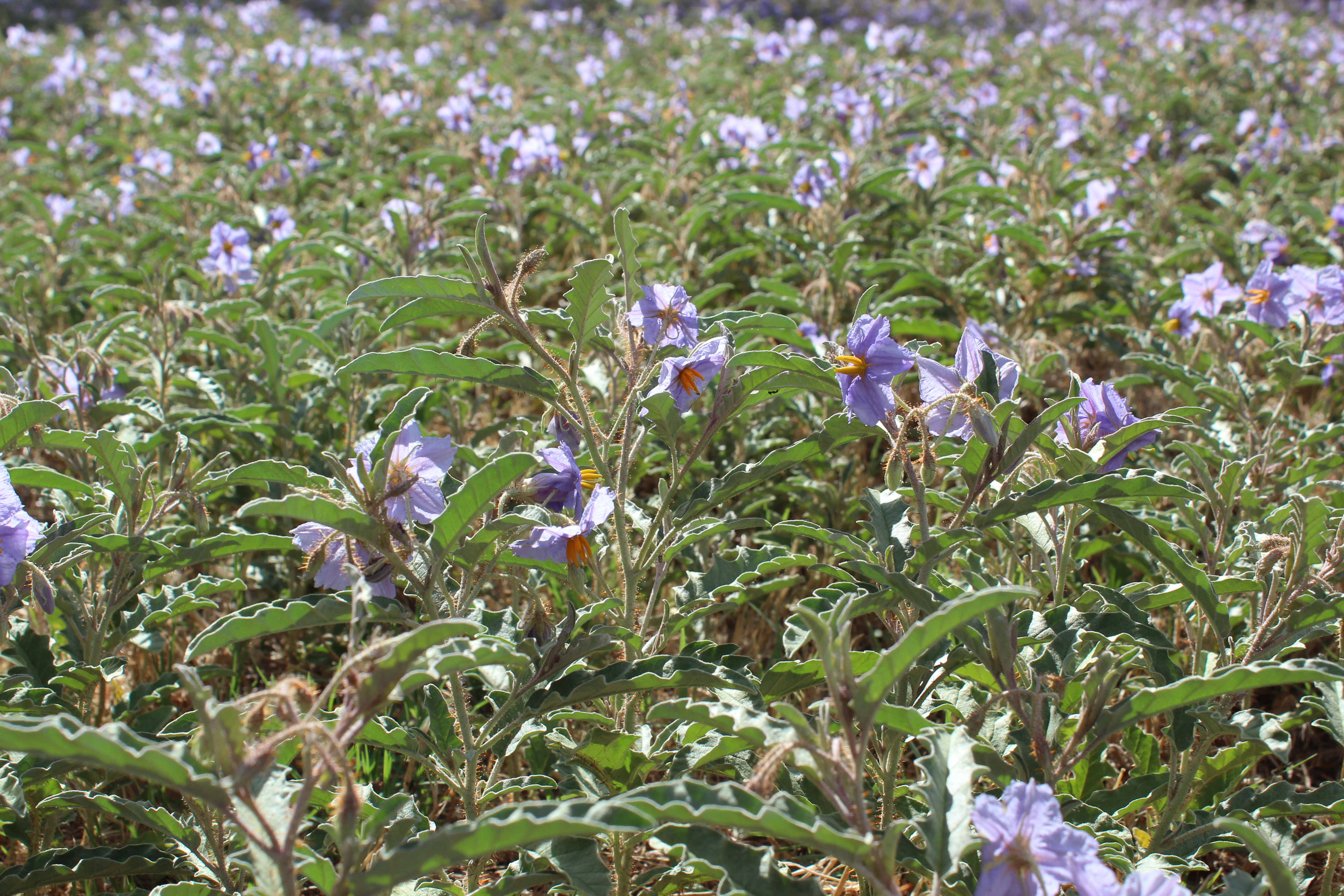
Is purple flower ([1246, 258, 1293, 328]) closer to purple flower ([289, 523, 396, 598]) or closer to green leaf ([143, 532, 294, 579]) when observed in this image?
purple flower ([289, 523, 396, 598])

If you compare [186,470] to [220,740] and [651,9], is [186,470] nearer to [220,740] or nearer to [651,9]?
[220,740]

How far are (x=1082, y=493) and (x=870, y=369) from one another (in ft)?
1.41

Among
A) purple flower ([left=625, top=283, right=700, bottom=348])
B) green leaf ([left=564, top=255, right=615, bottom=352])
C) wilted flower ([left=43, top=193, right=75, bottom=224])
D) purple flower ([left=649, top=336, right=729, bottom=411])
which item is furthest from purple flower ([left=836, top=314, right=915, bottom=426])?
wilted flower ([left=43, top=193, right=75, bottom=224])

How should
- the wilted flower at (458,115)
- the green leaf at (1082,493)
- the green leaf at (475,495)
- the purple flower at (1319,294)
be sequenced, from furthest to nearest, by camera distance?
the wilted flower at (458,115)
the purple flower at (1319,294)
the green leaf at (1082,493)
the green leaf at (475,495)

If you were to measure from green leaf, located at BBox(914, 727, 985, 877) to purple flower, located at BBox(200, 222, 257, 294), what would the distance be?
3085 millimetres

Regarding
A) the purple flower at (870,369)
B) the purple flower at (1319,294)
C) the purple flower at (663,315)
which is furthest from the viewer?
the purple flower at (1319,294)

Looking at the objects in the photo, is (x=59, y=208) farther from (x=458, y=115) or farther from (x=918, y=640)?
(x=918, y=640)

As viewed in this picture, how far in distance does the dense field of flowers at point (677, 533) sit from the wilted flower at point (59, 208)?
0.07 meters

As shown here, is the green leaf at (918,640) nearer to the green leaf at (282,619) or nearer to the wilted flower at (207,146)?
the green leaf at (282,619)

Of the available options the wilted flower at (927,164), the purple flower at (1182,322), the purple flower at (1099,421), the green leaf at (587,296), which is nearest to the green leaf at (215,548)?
the green leaf at (587,296)

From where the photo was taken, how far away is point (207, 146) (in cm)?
546

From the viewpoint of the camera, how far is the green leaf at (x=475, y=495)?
132cm

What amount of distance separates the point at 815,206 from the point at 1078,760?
282 centimetres

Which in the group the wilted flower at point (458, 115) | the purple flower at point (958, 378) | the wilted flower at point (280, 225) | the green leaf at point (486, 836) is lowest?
the green leaf at point (486, 836)
